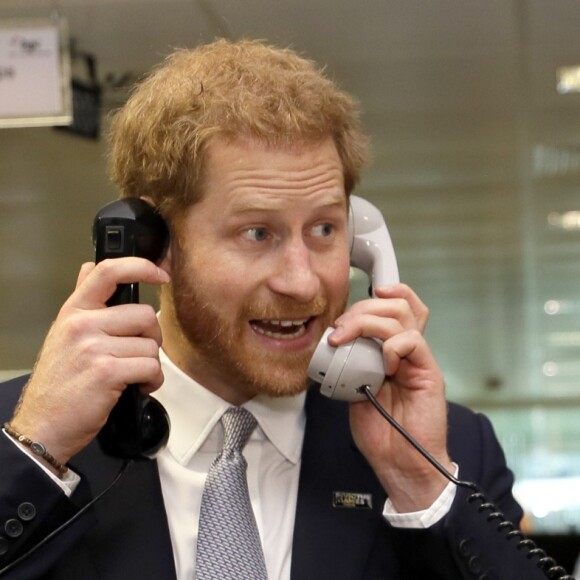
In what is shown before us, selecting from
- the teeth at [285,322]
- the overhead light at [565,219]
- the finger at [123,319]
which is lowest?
the overhead light at [565,219]

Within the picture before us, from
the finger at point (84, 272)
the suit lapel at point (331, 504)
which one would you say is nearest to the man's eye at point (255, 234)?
the finger at point (84, 272)

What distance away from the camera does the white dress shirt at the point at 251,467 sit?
153 cm

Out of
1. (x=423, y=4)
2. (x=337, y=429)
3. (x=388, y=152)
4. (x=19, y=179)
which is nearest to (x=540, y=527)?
(x=388, y=152)

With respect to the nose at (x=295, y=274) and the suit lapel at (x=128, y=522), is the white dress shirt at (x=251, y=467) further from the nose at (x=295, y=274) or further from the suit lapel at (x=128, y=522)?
the nose at (x=295, y=274)

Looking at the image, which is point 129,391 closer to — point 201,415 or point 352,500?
point 201,415

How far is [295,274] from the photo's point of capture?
4.93 ft

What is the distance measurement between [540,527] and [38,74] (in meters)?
7.34

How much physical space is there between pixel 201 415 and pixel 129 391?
194mm

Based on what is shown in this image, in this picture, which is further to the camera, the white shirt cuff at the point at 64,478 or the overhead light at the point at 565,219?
the overhead light at the point at 565,219

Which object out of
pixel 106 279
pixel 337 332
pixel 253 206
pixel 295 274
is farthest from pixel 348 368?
pixel 106 279

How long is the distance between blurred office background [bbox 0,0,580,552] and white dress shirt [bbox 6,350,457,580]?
140cm

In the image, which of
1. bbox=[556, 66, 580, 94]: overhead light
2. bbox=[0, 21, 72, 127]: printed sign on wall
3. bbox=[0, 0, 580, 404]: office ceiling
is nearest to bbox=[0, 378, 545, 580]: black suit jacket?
bbox=[0, 21, 72, 127]: printed sign on wall

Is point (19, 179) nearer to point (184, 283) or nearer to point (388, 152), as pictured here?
point (388, 152)

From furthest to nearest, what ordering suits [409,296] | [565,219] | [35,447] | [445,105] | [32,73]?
1. [565,219]
2. [445,105]
3. [32,73]
4. [409,296]
5. [35,447]
